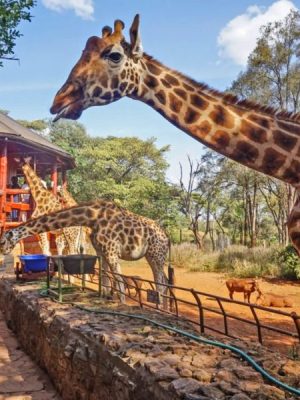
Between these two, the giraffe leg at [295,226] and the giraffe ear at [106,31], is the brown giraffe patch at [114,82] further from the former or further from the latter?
the giraffe leg at [295,226]

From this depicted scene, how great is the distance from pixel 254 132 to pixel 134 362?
2361 mm

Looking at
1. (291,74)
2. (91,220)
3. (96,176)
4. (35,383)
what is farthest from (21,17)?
(96,176)

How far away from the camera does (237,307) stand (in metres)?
12.4

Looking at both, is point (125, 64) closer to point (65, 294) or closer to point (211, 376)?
point (211, 376)

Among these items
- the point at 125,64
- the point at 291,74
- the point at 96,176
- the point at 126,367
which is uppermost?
the point at 291,74

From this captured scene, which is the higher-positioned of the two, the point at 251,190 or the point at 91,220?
the point at 251,190

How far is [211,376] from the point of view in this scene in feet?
10.9

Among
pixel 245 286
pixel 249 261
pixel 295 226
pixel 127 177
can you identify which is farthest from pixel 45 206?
pixel 127 177

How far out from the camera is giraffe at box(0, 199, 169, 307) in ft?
29.5

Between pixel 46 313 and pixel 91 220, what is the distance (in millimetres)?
3200

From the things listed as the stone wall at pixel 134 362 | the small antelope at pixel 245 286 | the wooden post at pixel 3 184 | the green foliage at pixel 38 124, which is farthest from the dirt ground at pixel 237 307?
the green foliage at pixel 38 124

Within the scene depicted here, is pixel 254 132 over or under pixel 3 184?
under

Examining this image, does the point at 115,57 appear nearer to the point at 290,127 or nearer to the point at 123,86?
the point at 123,86

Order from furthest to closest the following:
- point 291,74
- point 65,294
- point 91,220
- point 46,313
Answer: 1. point 291,74
2. point 91,220
3. point 65,294
4. point 46,313
